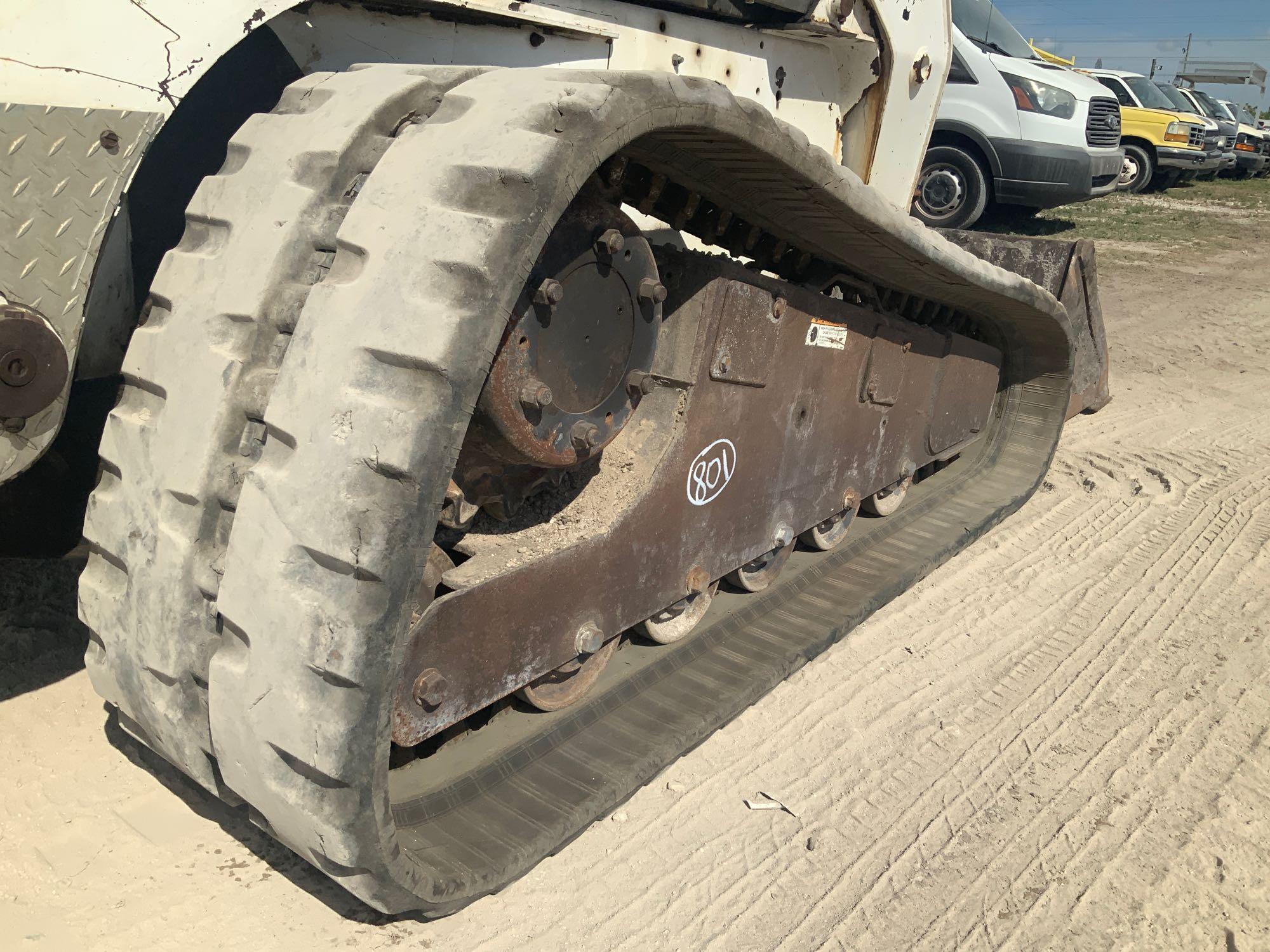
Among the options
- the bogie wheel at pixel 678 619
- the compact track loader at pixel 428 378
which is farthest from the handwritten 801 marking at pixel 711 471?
the bogie wheel at pixel 678 619

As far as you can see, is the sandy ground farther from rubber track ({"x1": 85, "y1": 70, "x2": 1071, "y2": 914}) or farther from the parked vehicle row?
the parked vehicle row

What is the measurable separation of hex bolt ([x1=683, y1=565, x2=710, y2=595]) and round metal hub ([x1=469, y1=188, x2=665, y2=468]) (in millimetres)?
506

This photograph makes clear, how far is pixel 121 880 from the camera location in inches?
70.9

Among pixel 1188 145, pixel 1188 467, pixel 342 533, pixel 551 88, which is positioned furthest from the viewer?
pixel 1188 145

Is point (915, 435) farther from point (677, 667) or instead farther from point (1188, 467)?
point (1188, 467)

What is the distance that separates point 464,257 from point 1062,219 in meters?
12.5

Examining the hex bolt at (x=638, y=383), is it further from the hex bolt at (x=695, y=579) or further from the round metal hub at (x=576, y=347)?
the hex bolt at (x=695, y=579)

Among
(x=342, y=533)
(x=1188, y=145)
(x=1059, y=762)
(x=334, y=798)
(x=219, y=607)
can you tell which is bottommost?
(x=1059, y=762)

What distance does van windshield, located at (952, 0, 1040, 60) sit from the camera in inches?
373

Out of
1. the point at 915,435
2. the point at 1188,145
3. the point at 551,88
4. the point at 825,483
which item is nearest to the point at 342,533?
the point at 551,88

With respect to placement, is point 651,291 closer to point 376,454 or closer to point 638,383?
point 638,383

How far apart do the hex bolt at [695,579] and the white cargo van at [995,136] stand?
7418 mm

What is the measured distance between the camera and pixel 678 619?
261 centimetres

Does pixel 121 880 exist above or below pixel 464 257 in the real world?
below
